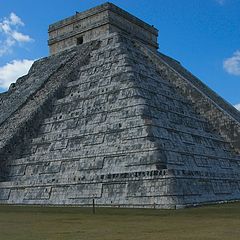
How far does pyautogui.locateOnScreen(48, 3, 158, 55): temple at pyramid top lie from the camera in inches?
1022

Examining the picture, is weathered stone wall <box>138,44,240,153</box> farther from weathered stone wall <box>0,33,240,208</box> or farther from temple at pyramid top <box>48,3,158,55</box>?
temple at pyramid top <box>48,3,158,55</box>

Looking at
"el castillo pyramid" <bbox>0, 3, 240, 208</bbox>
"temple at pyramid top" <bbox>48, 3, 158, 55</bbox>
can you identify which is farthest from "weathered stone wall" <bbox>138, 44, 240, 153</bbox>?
"temple at pyramid top" <bbox>48, 3, 158, 55</bbox>

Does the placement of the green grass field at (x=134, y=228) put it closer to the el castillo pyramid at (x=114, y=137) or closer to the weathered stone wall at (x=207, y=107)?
the el castillo pyramid at (x=114, y=137)

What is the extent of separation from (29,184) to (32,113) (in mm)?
4446

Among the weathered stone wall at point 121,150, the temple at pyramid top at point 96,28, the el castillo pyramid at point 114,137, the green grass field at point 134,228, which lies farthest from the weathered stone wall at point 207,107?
the green grass field at point 134,228

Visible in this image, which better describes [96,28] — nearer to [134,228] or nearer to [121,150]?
[121,150]

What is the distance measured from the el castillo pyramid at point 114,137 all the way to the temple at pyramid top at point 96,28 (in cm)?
88

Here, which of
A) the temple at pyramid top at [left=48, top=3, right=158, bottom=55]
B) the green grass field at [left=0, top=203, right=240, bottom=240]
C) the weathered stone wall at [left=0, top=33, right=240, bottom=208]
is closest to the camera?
the green grass field at [left=0, top=203, right=240, bottom=240]

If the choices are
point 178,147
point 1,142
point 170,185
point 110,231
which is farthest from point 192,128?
point 110,231

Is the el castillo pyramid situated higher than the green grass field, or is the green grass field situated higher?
the el castillo pyramid

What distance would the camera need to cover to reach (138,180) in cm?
1375

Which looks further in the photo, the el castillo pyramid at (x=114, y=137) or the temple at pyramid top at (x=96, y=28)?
the temple at pyramid top at (x=96, y=28)

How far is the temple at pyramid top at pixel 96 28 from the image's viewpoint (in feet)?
85.1

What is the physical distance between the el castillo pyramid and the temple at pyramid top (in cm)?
88
